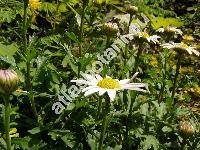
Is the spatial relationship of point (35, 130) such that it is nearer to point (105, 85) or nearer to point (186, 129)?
point (105, 85)

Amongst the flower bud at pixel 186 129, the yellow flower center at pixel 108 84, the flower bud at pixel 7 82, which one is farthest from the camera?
the flower bud at pixel 186 129

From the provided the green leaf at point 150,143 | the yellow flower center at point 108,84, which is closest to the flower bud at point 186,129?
the green leaf at point 150,143

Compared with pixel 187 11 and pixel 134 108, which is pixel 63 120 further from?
pixel 187 11

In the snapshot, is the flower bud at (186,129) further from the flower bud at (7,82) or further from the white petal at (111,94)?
the flower bud at (7,82)

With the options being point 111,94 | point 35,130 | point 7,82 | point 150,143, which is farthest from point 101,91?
point 150,143

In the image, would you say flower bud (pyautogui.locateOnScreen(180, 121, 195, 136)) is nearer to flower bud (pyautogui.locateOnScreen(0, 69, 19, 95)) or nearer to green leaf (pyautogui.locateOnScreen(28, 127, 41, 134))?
green leaf (pyautogui.locateOnScreen(28, 127, 41, 134))

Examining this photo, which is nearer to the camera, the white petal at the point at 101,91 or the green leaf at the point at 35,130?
the white petal at the point at 101,91
